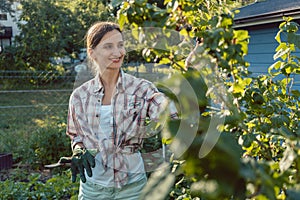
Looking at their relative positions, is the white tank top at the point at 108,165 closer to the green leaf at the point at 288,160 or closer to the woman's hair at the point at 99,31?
the woman's hair at the point at 99,31

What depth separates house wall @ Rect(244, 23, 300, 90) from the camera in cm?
629

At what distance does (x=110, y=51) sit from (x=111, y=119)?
0.37 meters

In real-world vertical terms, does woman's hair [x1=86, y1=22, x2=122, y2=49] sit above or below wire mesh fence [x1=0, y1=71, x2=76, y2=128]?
above

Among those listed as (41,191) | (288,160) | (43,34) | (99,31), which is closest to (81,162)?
(99,31)

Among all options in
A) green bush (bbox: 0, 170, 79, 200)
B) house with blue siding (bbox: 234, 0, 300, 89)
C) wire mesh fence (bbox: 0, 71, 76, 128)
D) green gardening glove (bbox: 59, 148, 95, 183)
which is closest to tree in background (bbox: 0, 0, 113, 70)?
wire mesh fence (bbox: 0, 71, 76, 128)

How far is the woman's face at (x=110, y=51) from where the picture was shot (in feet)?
8.33

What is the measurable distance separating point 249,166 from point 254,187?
59 mm

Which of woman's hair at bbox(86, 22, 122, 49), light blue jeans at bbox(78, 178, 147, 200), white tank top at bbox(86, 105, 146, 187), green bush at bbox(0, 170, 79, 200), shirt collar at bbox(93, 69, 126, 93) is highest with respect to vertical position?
woman's hair at bbox(86, 22, 122, 49)

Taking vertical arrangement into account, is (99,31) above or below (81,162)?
above

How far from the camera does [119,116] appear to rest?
2.55 metres

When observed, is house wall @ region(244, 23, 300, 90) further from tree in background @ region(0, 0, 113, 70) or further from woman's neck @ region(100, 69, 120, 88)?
tree in background @ region(0, 0, 113, 70)

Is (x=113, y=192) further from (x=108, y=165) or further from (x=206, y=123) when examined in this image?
(x=206, y=123)

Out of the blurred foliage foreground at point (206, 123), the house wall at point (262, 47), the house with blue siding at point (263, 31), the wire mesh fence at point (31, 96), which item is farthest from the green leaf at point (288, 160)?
the wire mesh fence at point (31, 96)

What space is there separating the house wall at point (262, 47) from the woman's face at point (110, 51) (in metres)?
3.93
